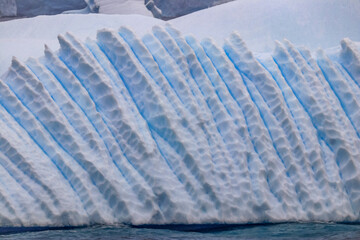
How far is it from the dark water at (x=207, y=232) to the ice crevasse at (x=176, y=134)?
0.04 meters

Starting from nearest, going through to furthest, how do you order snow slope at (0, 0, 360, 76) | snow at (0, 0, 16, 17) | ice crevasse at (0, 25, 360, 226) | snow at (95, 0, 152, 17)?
1. ice crevasse at (0, 25, 360, 226)
2. snow slope at (0, 0, 360, 76)
3. snow at (0, 0, 16, 17)
4. snow at (95, 0, 152, 17)

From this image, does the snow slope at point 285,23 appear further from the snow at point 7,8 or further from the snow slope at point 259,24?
the snow at point 7,8

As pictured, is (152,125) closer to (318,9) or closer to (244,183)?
(244,183)

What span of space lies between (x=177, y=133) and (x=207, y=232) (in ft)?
1.05

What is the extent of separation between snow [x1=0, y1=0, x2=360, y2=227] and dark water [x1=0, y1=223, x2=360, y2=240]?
0.13 feet

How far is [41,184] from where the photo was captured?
1436mm

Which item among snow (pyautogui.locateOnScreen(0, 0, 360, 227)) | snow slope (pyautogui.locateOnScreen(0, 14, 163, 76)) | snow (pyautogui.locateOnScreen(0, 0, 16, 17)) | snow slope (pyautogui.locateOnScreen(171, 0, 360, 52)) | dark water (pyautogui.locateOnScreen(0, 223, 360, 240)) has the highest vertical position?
snow (pyautogui.locateOnScreen(0, 0, 16, 17))

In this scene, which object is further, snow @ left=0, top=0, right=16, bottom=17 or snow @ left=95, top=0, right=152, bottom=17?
snow @ left=95, top=0, right=152, bottom=17

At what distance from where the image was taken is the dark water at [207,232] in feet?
4.00

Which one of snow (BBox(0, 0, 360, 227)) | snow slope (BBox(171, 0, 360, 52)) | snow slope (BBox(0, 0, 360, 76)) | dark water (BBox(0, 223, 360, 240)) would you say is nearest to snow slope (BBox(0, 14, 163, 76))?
snow slope (BBox(0, 0, 360, 76))

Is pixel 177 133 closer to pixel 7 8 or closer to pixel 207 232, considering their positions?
pixel 207 232

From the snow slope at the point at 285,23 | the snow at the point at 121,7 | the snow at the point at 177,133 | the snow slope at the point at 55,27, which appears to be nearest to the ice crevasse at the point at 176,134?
the snow at the point at 177,133

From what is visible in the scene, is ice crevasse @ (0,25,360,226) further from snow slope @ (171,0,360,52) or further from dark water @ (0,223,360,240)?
snow slope @ (171,0,360,52)

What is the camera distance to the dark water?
1.22 meters
